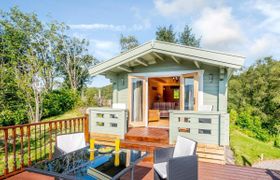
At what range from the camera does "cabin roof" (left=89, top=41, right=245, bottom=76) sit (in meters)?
4.23

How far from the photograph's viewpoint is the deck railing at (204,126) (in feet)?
12.3

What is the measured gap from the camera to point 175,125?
4.21 m

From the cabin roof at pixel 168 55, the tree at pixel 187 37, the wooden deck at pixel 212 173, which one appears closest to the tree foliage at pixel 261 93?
the tree at pixel 187 37

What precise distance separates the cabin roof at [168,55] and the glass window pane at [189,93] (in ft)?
1.91

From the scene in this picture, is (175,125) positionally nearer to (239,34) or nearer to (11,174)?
(11,174)

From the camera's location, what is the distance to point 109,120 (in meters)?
5.02

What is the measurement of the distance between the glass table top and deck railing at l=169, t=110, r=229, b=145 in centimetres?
161

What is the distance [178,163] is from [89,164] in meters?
1.28

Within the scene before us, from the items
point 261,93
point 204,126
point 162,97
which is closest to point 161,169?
point 204,126

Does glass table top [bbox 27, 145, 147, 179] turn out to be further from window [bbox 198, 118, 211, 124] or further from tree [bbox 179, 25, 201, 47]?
tree [bbox 179, 25, 201, 47]

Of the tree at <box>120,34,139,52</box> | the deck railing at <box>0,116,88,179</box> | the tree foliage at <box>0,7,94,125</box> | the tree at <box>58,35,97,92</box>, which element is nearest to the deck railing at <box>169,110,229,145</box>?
the deck railing at <box>0,116,88,179</box>

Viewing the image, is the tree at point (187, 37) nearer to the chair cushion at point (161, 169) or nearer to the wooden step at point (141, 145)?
the wooden step at point (141, 145)

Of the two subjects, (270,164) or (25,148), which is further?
(270,164)

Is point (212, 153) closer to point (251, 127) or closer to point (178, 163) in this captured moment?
point (178, 163)
